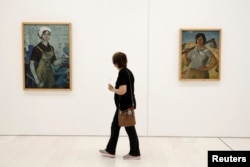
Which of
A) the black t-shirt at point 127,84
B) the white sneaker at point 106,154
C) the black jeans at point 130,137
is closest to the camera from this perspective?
the black t-shirt at point 127,84

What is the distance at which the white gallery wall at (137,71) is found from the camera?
→ 612 centimetres

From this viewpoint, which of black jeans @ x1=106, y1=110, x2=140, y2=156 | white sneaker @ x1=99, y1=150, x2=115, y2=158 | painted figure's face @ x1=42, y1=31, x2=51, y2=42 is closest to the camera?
black jeans @ x1=106, y1=110, x2=140, y2=156

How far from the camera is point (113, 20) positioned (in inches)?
241

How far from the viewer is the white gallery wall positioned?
20.1ft

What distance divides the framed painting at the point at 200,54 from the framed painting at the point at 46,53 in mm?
2083

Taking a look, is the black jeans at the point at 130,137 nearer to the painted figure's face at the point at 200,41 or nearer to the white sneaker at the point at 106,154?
the white sneaker at the point at 106,154

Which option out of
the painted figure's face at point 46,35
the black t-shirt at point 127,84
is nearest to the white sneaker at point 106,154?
the black t-shirt at point 127,84

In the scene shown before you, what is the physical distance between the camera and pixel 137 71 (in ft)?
20.4

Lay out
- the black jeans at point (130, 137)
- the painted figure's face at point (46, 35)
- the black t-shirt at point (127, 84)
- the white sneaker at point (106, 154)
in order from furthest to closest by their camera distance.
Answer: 1. the painted figure's face at point (46, 35)
2. the white sneaker at point (106, 154)
3. the black jeans at point (130, 137)
4. the black t-shirt at point (127, 84)

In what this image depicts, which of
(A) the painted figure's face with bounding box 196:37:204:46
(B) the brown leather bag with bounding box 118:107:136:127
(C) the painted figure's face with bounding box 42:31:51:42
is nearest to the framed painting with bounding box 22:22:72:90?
(C) the painted figure's face with bounding box 42:31:51:42

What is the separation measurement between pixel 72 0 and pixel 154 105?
2.43 m

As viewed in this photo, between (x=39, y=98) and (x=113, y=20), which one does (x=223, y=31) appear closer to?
(x=113, y=20)

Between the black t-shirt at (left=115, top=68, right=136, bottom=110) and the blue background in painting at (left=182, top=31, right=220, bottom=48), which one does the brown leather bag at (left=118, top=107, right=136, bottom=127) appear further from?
the blue background in painting at (left=182, top=31, right=220, bottom=48)

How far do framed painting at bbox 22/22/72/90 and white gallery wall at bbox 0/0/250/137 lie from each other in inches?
4.3
